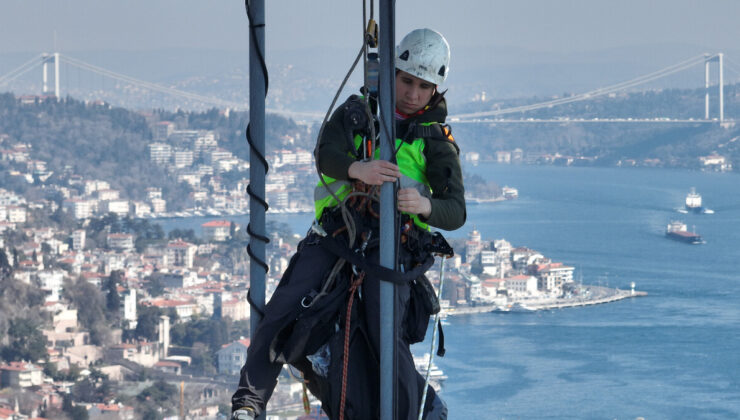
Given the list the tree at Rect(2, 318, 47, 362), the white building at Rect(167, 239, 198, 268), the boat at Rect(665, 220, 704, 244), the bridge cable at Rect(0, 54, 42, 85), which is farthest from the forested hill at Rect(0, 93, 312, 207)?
the tree at Rect(2, 318, 47, 362)

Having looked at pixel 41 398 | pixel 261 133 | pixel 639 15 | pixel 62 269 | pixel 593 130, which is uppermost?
pixel 639 15

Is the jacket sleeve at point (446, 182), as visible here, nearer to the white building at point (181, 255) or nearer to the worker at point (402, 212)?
the worker at point (402, 212)

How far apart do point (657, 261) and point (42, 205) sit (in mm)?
A: 13913

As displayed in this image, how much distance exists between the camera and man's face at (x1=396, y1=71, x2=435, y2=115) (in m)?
1.12

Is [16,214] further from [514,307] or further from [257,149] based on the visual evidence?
[257,149]

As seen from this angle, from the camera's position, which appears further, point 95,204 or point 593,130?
point 593,130

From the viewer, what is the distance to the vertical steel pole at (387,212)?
993mm

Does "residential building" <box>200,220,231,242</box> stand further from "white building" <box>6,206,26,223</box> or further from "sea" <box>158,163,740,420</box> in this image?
"white building" <box>6,206,26,223</box>

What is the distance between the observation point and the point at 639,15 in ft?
132

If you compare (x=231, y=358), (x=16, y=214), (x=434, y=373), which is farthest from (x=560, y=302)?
(x=16, y=214)

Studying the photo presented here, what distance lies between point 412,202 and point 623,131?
32278mm

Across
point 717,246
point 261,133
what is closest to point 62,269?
point 717,246

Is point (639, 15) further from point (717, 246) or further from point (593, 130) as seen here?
point (717, 246)

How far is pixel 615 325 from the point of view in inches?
755
